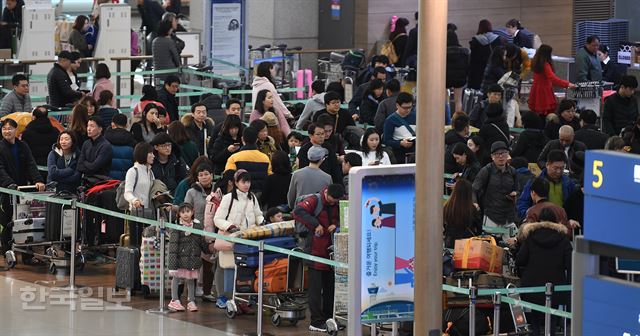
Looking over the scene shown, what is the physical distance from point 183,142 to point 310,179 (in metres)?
2.84

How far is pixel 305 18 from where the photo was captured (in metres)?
31.9

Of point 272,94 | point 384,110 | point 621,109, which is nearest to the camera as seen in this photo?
point 384,110

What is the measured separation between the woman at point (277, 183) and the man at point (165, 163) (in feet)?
3.81

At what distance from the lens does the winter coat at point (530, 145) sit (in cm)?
1684

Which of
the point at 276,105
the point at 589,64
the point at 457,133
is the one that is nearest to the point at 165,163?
the point at 457,133

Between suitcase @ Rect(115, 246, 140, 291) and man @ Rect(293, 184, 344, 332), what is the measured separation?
225 centimetres

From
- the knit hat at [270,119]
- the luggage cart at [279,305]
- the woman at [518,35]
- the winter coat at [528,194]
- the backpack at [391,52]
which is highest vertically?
the woman at [518,35]

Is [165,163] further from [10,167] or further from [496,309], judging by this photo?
[496,309]

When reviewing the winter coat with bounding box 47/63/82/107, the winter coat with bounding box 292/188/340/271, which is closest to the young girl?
the winter coat with bounding box 292/188/340/271

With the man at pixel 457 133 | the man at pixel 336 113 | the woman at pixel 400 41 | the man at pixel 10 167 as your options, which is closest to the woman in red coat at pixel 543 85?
the man at pixel 336 113

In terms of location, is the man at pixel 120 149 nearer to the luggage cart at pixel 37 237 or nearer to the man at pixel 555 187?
the luggage cart at pixel 37 237

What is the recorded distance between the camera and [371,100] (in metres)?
20.0

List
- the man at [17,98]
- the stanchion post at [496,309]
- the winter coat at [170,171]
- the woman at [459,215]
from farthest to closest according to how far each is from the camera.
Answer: the man at [17,98] → the winter coat at [170,171] → the woman at [459,215] → the stanchion post at [496,309]

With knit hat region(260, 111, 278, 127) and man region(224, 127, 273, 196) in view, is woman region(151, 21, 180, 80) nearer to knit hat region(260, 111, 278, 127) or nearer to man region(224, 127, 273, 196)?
knit hat region(260, 111, 278, 127)
